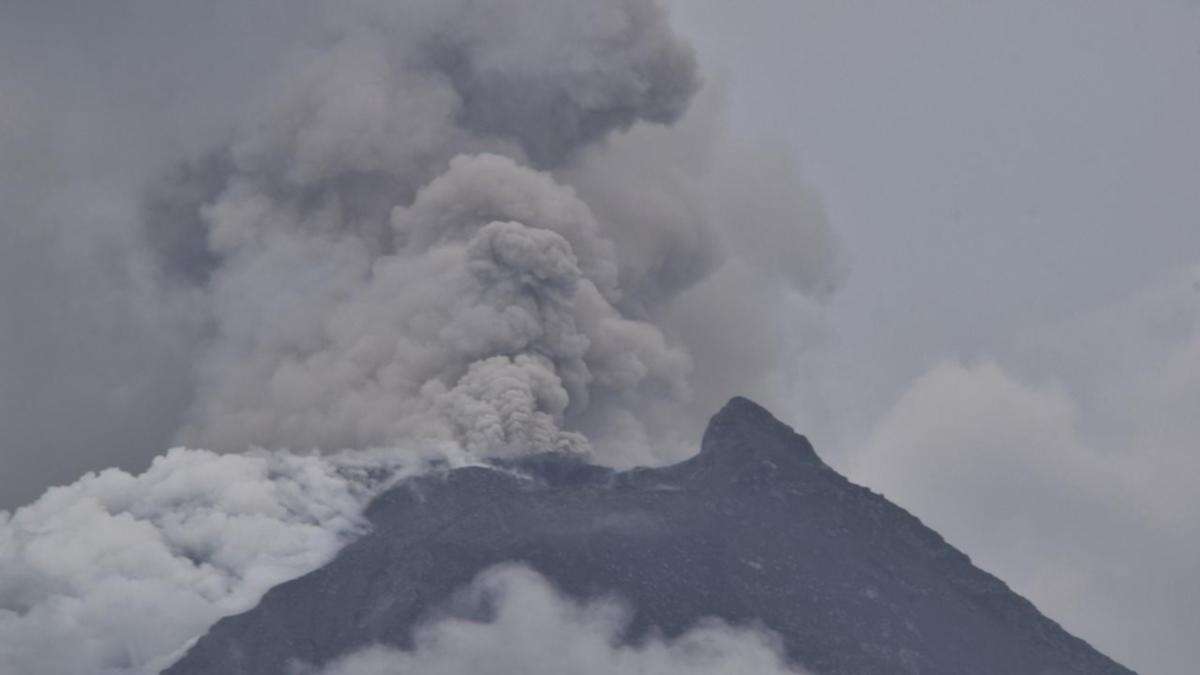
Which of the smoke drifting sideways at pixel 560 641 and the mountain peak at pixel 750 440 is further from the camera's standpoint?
the mountain peak at pixel 750 440

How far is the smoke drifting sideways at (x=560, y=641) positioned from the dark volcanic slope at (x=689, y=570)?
0.59 metres

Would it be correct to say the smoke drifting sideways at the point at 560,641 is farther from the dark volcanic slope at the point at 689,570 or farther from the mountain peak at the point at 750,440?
the mountain peak at the point at 750,440

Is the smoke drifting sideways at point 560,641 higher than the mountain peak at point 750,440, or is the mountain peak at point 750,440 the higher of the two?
the mountain peak at point 750,440

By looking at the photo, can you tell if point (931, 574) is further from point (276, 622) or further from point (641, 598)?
point (276, 622)

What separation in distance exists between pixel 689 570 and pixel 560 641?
17.0ft

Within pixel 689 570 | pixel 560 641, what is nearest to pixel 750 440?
pixel 689 570

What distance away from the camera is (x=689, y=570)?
118312 millimetres

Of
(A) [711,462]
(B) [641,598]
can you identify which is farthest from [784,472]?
(B) [641,598]

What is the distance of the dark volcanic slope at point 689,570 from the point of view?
379 ft

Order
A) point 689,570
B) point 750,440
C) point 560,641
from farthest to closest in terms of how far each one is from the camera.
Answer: point 750,440 < point 689,570 < point 560,641

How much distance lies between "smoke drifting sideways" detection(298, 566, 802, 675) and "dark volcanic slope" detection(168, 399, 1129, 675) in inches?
23.3

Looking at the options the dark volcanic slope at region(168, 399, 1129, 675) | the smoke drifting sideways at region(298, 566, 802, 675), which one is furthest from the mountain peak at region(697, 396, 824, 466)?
the smoke drifting sideways at region(298, 566, 802, 675)

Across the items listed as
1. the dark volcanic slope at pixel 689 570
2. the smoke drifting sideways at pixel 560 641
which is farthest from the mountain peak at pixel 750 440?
the smoke drifting sideways at pixel 560 641

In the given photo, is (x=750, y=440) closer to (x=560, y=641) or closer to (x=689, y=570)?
(x=689, y=570)
